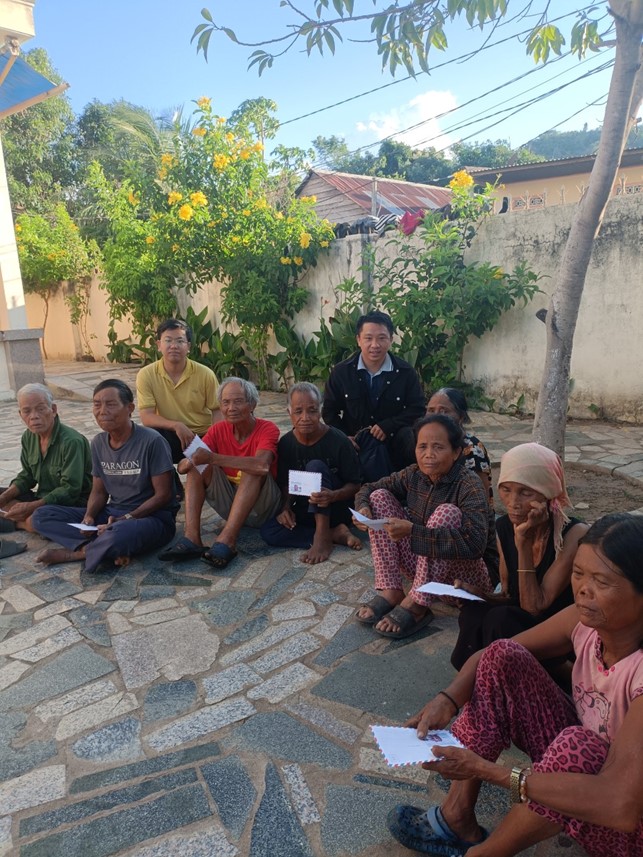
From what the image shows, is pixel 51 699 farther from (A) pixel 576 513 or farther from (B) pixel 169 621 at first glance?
(A) pixel 576 513

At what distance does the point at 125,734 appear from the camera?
258 centimetres

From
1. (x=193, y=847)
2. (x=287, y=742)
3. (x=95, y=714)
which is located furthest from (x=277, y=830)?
(x=95, y=714)

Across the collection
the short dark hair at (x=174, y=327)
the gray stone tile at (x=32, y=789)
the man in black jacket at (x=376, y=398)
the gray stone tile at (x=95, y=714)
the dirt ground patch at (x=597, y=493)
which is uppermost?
the short dark hair at (x=174, y=327)

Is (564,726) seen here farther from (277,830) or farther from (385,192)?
(385,192)

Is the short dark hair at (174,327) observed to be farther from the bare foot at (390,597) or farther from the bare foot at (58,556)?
the bare foot at (390,597)

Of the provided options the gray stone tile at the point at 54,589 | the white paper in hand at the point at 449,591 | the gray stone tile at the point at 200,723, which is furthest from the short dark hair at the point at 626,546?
the gray stone tile at the point at 54,589

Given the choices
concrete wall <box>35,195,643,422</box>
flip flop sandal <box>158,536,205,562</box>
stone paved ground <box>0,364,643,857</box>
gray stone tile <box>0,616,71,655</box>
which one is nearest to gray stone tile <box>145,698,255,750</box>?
stone paved ground <box>0,364,643,857</box>

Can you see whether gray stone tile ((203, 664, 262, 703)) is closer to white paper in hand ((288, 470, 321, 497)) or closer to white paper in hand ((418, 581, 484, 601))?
white paper in hand ((418, 581, 484, 601))

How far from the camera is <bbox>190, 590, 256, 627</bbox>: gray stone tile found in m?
3.43

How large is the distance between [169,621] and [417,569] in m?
1.32

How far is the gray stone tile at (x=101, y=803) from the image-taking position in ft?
7.04

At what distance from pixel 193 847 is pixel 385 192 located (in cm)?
1810

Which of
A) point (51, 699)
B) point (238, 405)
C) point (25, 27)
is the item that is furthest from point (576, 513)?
point (25, 27)

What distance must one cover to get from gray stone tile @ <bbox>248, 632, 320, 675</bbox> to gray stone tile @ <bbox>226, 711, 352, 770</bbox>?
14.1 inches
